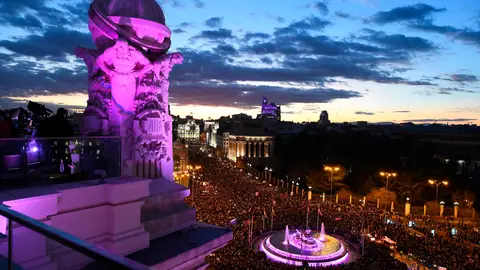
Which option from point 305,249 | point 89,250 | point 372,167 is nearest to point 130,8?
point 89,250

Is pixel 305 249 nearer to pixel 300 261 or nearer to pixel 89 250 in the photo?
pixel 300 261

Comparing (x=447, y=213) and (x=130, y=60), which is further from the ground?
(x=130, y=60)

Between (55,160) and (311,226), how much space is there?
25.6 meters

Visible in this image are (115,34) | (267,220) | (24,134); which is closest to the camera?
(24,134)

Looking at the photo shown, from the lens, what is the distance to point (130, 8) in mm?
7359

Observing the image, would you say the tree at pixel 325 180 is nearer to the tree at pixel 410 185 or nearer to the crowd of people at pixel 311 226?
the tree at pixel 410 185

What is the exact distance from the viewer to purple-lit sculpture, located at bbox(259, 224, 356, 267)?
2250 cm

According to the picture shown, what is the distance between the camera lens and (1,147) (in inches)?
180

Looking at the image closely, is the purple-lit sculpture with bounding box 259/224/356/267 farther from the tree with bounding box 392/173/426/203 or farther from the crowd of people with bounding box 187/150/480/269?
the tree with bounding box 392/173/426/203

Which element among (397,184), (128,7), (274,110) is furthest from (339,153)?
(274,110)

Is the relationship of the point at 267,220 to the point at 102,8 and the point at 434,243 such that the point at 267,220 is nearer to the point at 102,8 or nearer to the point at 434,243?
the point at 434,243

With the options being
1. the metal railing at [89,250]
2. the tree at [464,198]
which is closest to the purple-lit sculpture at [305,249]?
the tree at [464,198]

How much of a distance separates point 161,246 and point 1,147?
8.64ft

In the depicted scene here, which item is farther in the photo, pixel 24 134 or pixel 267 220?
pixel 267 220
